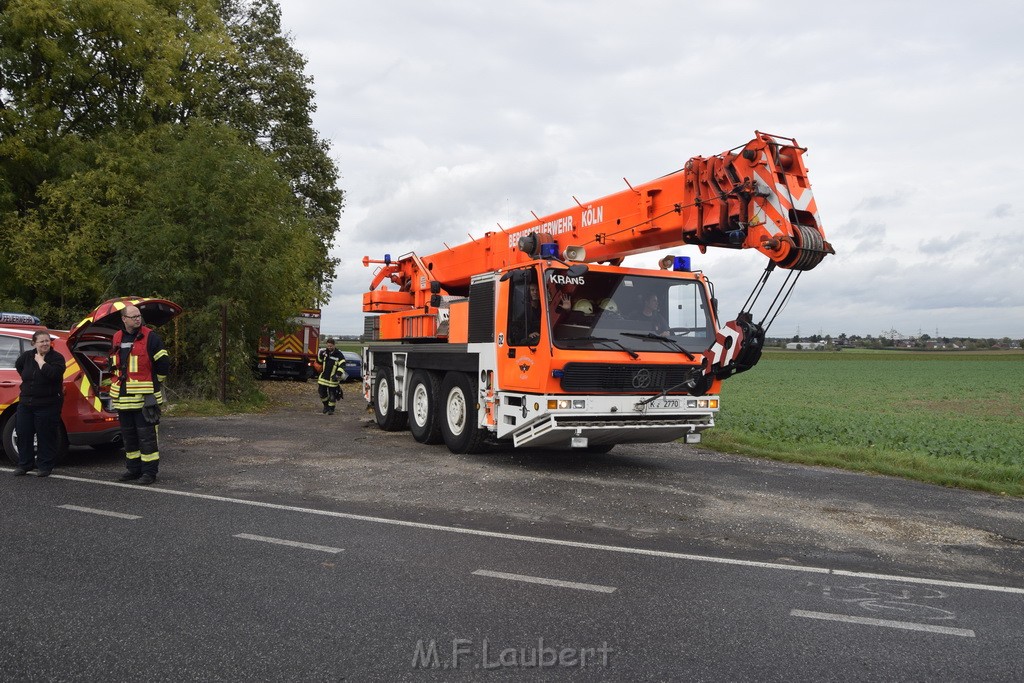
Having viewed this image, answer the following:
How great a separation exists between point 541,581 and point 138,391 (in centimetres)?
524

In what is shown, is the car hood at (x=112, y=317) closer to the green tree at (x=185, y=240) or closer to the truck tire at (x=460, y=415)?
the truck tire at (x=460, y=415)

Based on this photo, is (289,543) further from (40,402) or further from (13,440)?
(13,440)

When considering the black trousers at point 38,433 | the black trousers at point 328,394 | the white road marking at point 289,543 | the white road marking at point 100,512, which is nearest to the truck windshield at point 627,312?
A: the white road marking at point 289,543

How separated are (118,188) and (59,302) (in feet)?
9.61

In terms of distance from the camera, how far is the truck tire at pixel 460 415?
10680 mm

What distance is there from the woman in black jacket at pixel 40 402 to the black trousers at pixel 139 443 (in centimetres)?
85

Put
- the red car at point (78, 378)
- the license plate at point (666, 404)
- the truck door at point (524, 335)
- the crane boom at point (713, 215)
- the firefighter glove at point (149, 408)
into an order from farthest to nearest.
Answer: the license plate at point (666, 404), the red car at point (78, 378), the truck door at point (524, 335), the firefighter glove at point (149, 408), the crane boom at point (713, 215)

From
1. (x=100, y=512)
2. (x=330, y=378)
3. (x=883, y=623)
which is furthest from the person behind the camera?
(x=330, y=378)

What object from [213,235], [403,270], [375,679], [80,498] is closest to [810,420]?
[403,270]

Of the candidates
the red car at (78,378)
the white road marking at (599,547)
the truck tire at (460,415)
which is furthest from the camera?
the truck tire at (460,415)

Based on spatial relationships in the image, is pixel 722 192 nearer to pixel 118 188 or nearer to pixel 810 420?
pixel 810 420

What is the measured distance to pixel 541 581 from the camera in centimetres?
527

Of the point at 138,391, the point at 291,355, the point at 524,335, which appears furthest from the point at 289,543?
the point at 291,355

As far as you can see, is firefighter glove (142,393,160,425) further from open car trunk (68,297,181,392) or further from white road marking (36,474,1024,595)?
open car trunk (68,297,181,392)
